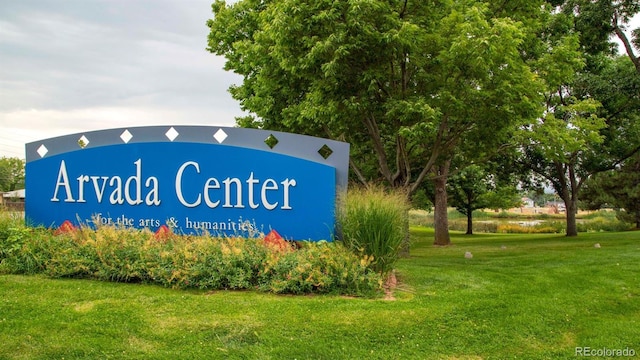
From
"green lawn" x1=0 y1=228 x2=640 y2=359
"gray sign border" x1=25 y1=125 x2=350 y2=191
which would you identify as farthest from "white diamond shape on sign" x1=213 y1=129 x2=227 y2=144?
"green lawn" x1=0 y1=228 x2=640 y2=359

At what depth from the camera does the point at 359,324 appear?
496 centimetres

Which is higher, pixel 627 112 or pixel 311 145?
pixel 627 112

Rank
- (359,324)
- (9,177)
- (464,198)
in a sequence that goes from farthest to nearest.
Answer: (9,177) → (464,198) → (359,324)

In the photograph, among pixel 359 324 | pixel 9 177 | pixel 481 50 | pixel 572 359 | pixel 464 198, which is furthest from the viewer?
pixel 9 177

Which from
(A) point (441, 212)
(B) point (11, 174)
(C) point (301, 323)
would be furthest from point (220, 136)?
(B) point (11, 174)

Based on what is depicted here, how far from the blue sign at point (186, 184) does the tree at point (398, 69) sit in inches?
113

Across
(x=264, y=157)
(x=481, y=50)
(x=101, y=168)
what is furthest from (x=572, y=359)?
(x=101, y=168)

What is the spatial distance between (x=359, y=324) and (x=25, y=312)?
3428 mm

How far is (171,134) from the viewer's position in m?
7.84

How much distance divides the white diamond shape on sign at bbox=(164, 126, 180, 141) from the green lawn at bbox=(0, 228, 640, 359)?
248cm

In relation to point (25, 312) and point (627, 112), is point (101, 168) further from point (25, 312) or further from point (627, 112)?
point (627, 112)

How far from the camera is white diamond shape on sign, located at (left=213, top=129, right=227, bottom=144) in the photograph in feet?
24.7

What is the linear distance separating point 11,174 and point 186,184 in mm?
63394

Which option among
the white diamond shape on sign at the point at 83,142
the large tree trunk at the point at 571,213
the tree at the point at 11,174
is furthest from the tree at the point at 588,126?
the tree at the point at 11,174
